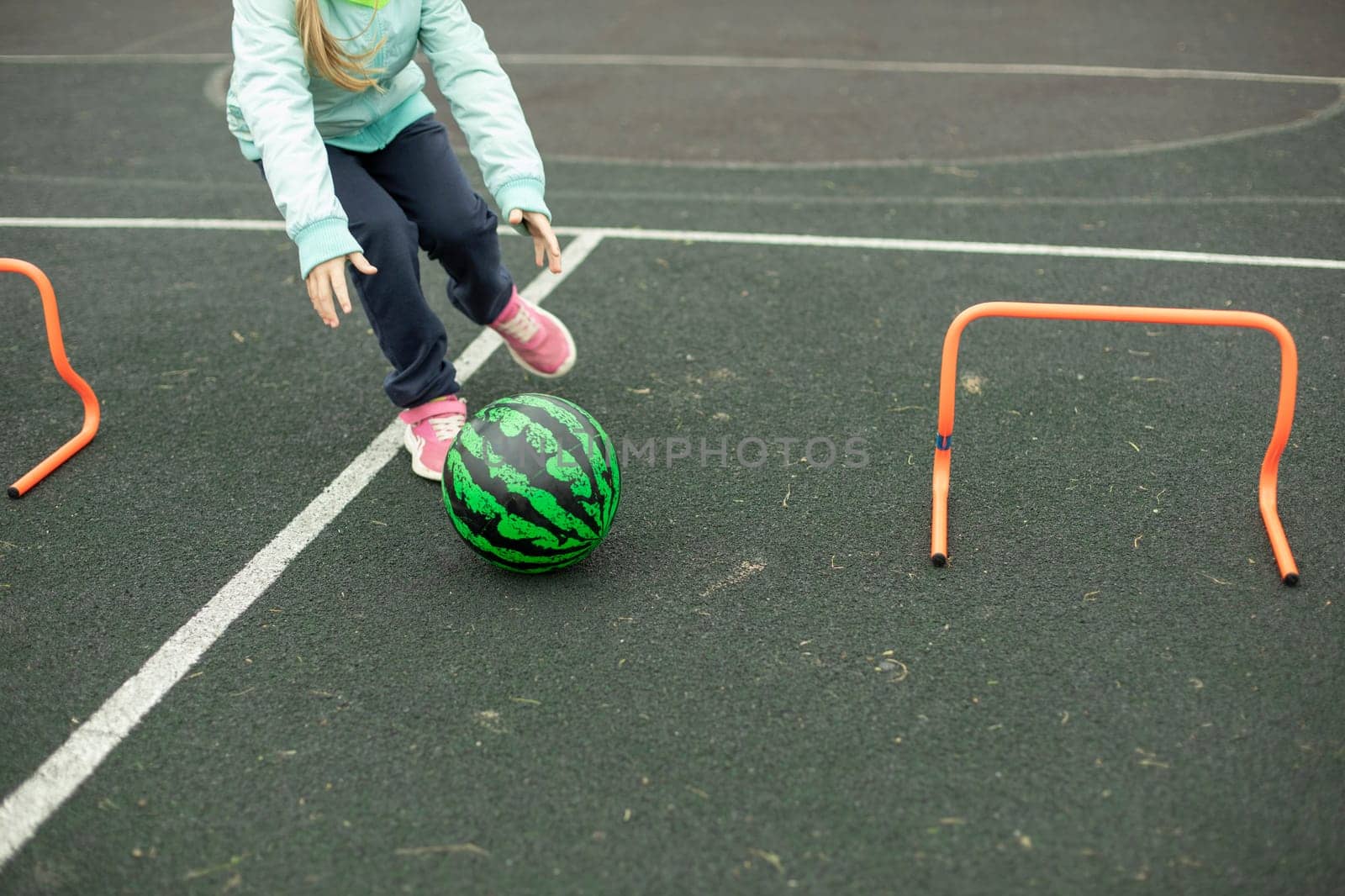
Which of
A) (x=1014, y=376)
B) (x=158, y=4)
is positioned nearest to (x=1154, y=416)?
(x=1014, y=376)

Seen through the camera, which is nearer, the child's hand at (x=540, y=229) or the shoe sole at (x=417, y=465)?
the child's hand at (x=540, y=229)

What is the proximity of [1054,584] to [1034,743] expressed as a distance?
2.36 ft

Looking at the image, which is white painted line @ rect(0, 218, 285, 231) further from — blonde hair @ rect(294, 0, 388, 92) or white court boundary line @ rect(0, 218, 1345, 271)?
Answer: blonde hair @ rect(294, 0, 388, 92)

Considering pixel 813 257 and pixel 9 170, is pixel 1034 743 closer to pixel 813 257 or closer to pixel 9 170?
pixel 813 257

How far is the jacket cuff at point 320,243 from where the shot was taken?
3.10 metres

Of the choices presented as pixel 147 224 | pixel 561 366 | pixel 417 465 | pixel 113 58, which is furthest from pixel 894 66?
pixel 417 465

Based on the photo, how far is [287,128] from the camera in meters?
3.18

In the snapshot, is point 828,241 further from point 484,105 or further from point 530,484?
point 530,484

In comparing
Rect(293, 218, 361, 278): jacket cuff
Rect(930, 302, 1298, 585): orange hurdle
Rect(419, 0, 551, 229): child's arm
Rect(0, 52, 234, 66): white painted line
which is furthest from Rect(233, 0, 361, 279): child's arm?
Rect(0, 52, 234, 66): white painted line

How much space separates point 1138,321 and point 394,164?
241 centimetres

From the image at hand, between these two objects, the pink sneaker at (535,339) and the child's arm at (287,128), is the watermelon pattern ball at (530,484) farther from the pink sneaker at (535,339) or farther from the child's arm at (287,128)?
the pink sneaker at (535,339)

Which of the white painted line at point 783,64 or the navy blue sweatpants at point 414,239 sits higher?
the navy blue sweatpants at point 414,239

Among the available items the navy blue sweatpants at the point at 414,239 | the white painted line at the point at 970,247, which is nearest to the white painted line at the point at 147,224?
the white painted line at the point at 970,247

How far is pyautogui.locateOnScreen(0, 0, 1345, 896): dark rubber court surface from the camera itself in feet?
8.12
